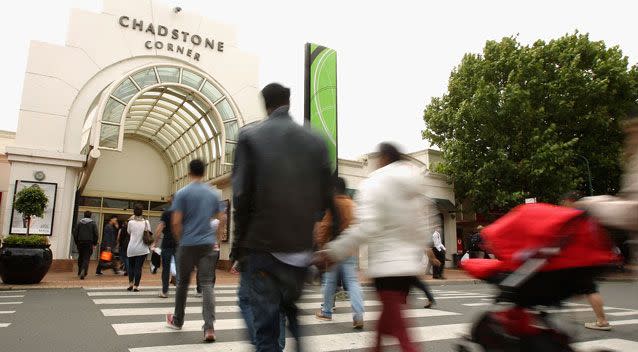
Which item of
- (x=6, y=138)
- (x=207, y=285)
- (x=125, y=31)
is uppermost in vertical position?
(x=125, y=31)

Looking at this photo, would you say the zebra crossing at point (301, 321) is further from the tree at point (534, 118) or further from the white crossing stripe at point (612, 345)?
the tree at point (534, 118)

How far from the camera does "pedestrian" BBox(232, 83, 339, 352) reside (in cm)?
245

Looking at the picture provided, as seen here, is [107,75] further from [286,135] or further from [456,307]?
[286,135]

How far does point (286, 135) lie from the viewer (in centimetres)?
267

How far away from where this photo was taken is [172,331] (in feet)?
17.5

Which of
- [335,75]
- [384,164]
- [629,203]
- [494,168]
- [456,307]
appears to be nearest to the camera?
[629,203]

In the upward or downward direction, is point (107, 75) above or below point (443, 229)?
above

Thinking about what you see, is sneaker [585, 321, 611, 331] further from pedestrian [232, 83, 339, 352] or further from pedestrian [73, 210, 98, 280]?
pedestrian [73, 210, 98, 280]

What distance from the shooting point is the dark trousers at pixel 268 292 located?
7.96ft

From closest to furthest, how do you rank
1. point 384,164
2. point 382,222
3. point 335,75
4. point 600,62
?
point 382,222, point 384,164, point 335,75, point 600,62

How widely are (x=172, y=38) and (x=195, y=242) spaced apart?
16059mm

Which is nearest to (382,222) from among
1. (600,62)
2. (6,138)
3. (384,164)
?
(384,164)

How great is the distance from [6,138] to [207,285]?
95.5ft

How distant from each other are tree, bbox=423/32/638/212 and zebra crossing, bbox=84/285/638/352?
50.1ft
